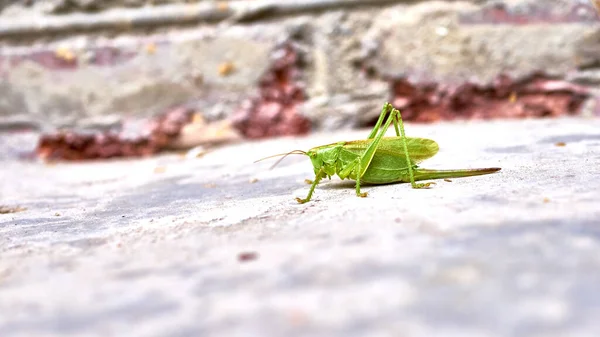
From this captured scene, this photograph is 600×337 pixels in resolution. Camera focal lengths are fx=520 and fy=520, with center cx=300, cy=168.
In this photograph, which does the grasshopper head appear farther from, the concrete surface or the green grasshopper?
the concrete surface

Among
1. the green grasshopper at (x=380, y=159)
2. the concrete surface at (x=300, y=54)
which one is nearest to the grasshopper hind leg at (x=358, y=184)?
the green grasshopper at (x=380, y=159)

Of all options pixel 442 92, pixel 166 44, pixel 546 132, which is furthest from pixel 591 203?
pixel 166 44

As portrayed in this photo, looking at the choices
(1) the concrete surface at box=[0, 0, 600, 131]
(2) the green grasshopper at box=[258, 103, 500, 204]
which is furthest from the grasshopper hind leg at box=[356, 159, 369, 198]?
(1) the concrete surface at box=[0, 0, 600, 131]

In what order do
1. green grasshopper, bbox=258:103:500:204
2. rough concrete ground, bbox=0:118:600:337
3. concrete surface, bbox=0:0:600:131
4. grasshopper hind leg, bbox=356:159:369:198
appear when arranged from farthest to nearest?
1. concrete surface, bbox=0:0:600:131
2. green grasshopper, bbox=258:103:500:204
3. grasshopper hind leg, bbox=356:159:369:198
4. rough concrete ground, bbox=0:118:600:337

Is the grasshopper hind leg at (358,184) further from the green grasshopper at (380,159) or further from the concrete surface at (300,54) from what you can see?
the concrete surface at (300,54)

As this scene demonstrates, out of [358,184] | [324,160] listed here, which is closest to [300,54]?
[324,160]
